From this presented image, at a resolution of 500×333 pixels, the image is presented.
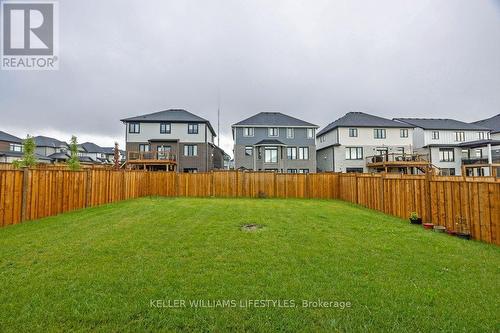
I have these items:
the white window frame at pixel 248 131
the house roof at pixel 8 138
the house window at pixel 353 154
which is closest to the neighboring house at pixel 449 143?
the house window at pixel 353 154

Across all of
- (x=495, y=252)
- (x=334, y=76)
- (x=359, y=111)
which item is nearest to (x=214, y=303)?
(x=495, y=252)

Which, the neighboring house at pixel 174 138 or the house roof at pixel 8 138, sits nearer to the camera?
the neighboring house at pixel 174 138

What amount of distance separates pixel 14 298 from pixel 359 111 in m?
38.6

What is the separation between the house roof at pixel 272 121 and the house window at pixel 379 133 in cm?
794

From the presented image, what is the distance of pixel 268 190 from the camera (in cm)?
1808

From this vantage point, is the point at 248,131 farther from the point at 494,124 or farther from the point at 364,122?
the point at 494,124

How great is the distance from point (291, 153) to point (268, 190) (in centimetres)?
1332

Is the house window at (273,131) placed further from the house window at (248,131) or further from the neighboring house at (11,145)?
the neighboring house at (11,145)

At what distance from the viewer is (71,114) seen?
26.9 m

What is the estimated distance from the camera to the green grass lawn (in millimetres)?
2799

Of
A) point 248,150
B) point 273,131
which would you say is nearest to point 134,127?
point 248,150

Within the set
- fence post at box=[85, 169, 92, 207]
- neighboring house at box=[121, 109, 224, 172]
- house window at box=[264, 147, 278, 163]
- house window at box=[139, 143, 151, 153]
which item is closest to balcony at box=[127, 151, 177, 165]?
neighboring house at box=[121, 109, 224, 172]

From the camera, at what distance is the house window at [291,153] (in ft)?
99.3

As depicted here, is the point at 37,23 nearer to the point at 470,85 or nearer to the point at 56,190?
the point at 56,190
